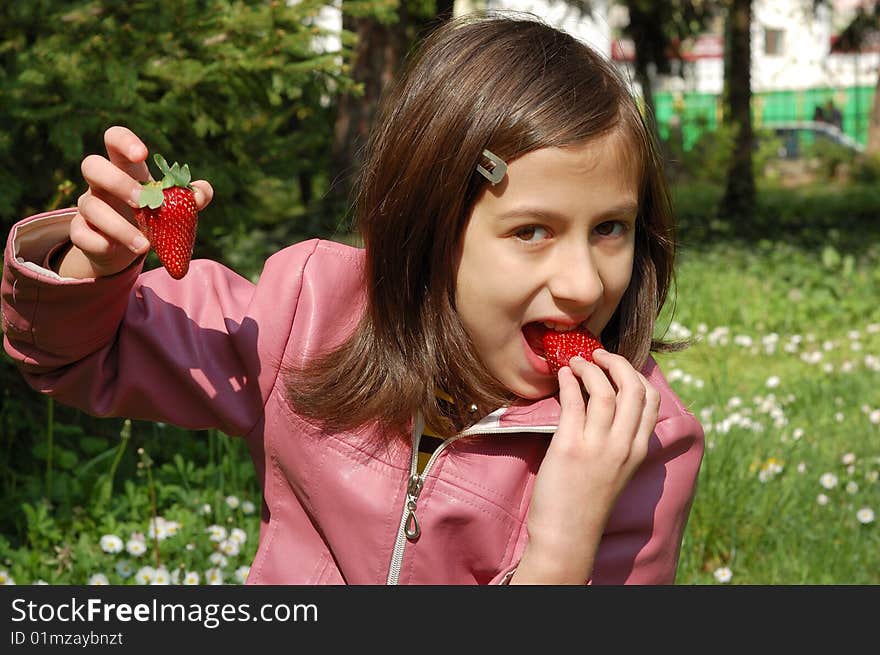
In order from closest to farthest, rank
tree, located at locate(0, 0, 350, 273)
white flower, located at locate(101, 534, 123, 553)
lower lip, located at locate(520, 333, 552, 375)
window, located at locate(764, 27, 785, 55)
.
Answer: lower lip, located at locate(520, 333, 552, 375), white flower, located at locate(101, 534, 123, 553), tree, located at locate(0, 0, 350, 273), window, located at locate(764, 27, 785, 55)

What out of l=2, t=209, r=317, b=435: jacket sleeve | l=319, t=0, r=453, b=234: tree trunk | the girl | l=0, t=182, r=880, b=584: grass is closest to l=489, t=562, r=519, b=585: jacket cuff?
the girl

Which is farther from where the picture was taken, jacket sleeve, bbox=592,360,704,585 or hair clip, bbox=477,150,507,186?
jacket sleeve, bbox=592,360,704,585

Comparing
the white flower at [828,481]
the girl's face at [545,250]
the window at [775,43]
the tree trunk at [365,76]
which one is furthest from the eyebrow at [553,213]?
the window at [775,43]

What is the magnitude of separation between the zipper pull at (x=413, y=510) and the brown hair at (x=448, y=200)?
0.12 m

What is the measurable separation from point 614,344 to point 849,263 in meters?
6.49

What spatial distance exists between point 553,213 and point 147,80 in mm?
2292

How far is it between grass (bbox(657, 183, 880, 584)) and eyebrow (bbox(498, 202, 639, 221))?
48cm

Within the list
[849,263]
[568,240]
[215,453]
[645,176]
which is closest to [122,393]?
[568,240]

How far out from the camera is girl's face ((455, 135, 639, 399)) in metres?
1.77

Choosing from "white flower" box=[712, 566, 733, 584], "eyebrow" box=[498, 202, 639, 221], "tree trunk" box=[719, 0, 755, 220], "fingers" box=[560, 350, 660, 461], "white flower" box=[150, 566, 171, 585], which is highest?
"eyebrow" box=[498, 202, 639, 221]

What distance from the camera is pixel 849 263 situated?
26.5ft

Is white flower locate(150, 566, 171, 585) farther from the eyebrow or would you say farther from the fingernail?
the eyebrow

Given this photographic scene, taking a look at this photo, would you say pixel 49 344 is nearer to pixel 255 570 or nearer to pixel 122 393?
pixel 122 393

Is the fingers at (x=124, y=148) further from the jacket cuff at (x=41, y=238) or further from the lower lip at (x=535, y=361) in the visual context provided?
the lower lip at (x=535, y=361)
